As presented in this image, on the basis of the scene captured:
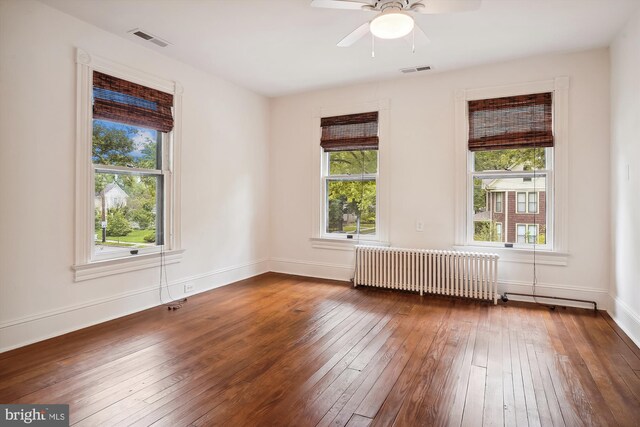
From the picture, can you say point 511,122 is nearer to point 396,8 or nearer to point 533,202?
point 533,202

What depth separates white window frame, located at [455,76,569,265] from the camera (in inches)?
162

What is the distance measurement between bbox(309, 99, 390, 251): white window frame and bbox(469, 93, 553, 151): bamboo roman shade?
1162 millimetres

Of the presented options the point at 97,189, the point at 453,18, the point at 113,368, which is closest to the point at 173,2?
the point at 97,189

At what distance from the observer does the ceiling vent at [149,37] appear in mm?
3551

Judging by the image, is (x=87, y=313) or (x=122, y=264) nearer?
(x=87, y=313)

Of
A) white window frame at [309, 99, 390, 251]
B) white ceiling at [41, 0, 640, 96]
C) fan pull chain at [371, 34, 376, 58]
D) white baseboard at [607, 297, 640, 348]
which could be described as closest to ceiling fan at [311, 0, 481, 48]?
white ceiling at [41, 0, 640, 96]

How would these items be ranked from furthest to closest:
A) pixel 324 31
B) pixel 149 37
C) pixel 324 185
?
pixel 324 185 < pixel 149 37 < pixel 324 31

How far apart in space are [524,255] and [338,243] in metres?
2.44

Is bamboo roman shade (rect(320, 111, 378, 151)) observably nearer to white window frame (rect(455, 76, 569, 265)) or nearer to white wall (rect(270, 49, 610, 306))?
white wall (rect(270, 49, 610, 306))

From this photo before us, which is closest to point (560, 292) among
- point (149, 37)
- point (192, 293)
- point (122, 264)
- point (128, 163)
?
point (192, 293)

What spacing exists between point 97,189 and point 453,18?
3.75 metres

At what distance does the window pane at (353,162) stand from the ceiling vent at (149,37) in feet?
8.81

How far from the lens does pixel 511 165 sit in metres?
4.43

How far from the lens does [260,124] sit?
226 inches
